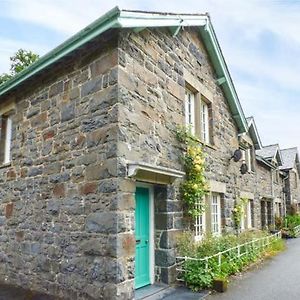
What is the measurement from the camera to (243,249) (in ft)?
38.7

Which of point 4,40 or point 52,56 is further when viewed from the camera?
point 4,40

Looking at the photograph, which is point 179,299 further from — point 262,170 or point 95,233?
point 262,170

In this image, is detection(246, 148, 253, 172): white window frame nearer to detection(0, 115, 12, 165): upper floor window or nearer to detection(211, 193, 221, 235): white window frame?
detection(211, 193, 221, 235): white window frame

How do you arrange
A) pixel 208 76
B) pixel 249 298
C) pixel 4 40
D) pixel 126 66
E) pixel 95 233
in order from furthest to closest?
1. pixel 4 40
2. pixel 208 76
3. pixel 249 298
4. pixel 126 66
5. pixel 95 233

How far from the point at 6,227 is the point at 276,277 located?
770 centimetres

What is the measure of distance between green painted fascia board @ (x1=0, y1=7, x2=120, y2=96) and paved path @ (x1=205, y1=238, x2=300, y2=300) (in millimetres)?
6040

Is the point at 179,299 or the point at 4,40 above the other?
the point at 4,40

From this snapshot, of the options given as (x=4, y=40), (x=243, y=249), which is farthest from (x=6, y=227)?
(x=4, y=40)

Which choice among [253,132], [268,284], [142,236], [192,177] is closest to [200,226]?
[192,177]

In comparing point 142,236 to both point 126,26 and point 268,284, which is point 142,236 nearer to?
point 268,284

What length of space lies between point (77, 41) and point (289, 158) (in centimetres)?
2903

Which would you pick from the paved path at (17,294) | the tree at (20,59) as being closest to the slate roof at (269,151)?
the tree at (20,59)

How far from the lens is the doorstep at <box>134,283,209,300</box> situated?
722 cm

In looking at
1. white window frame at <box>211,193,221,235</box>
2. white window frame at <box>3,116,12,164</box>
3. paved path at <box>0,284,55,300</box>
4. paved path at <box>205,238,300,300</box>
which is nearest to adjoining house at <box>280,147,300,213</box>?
paved path at <box>205,238,300,300</box>
